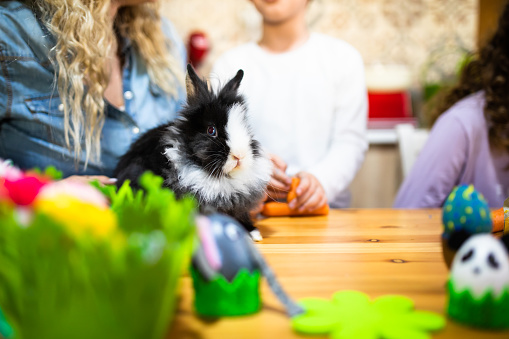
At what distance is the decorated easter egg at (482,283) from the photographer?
44cm

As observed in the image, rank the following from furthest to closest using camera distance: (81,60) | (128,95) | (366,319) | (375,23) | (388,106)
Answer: (375,23), (388,106), (128,95), (81,60), (366,319)

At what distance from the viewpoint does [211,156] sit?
0.73 metres

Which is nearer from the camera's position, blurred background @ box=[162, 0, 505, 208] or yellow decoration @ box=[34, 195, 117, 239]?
yellow decoration @ box=[34, 195, 117, 239]

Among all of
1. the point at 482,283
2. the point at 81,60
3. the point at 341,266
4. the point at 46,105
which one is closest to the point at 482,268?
the point at 482,283

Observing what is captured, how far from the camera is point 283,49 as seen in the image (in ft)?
4.96

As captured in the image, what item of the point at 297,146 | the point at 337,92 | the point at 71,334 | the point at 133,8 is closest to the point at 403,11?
the point at 337,92

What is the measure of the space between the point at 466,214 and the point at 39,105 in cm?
105

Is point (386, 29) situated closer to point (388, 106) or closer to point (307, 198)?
point (388, 106)

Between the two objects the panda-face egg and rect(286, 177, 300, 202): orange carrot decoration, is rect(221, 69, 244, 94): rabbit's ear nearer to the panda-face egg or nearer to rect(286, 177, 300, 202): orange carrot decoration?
rect(286, 177, 300, 202): orange carrot decoration

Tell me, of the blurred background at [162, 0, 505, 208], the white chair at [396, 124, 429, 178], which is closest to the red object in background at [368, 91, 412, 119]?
the blurred background at [162, 0, 505, 208]

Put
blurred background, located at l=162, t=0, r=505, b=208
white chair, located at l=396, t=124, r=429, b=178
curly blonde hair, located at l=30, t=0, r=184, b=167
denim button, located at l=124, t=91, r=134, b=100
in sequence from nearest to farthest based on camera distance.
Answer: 1. curly blonde hair, located at l=30, t=0, r=184, b=167
2. denim button, located at l=124, t=91, r=134, b=100
3. white chair, located at l=396, t=124, r=429, b=178
4. blurred background, located at l=162, t=0, r=505, b=208

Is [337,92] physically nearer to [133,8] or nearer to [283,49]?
[283,49]

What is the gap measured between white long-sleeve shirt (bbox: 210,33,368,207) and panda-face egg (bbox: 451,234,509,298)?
1.01m

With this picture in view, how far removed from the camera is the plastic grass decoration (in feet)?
1.15
